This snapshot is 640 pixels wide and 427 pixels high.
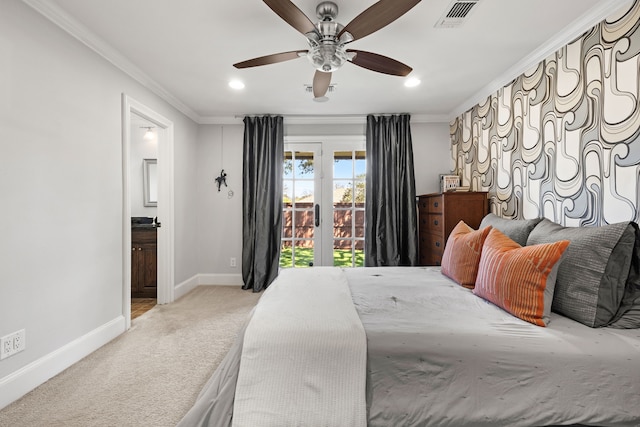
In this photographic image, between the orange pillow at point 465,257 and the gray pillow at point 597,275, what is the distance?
56cm

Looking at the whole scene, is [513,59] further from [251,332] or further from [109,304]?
[109,304]

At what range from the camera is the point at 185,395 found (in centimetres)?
183

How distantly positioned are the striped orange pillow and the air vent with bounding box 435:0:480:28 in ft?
4.94

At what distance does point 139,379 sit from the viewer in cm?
200

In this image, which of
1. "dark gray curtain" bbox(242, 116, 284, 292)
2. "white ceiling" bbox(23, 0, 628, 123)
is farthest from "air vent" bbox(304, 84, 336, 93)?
"dark gray curtain" bbox(242, 116, 284, 292)

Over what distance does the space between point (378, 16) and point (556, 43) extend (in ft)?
5.42

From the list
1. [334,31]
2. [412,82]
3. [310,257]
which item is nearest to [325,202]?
[310,257]

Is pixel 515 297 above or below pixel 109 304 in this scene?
above

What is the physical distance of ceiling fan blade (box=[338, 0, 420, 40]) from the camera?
4.89 feet

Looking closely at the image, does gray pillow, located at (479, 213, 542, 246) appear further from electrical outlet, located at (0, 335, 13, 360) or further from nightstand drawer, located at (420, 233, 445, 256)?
electrical outlet, located at (0, 335, 13, 360)

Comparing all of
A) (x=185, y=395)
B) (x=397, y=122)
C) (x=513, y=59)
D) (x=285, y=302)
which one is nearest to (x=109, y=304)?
(x=185, y=395)

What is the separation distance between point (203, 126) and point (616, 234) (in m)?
4.40

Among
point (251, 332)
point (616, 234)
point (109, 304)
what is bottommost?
point (109, 304)

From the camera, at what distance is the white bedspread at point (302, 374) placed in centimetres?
120
